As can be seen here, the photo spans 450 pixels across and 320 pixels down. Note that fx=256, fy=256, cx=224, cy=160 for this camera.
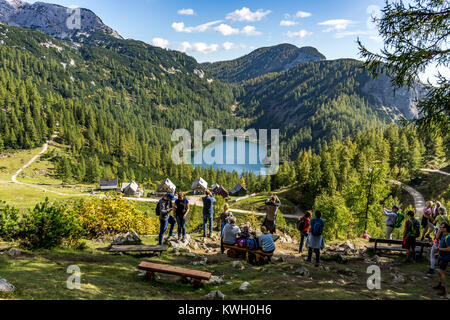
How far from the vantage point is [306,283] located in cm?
907

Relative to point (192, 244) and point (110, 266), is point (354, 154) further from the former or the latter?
point (110, 266)

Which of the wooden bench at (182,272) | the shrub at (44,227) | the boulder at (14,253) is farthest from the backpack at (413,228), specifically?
the boulder at (14,253)

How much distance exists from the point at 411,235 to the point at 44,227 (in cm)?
1628

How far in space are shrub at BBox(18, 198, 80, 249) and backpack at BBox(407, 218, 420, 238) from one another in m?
15.1

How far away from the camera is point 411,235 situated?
39.6 ft

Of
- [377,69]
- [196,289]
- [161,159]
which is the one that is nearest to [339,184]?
[377,69]

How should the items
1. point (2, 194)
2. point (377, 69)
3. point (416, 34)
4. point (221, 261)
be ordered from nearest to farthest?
point (416, 34) < point (377, 69) < point (221, 261) < point (2, 194)

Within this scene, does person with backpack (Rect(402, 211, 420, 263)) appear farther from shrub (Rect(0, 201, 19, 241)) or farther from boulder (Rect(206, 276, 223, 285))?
shrub (Rect(0, 201, 19, 241))

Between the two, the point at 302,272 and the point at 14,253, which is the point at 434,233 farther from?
the point at 14,253

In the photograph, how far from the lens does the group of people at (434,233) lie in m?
8.83

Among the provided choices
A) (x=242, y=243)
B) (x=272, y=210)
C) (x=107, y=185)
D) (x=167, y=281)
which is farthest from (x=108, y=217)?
(x=107, y=185)

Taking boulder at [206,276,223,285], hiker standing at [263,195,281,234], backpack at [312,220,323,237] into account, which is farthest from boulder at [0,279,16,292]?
hiker standing at [263,195,281,234]

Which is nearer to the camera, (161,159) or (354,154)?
(354,154)

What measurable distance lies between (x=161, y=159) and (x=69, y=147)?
159 feet
